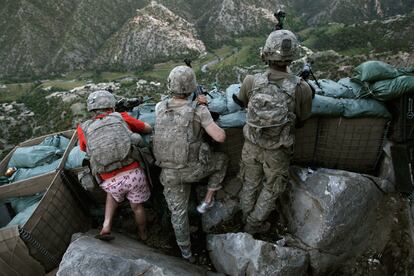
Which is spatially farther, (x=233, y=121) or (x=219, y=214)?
(x=219, y=214)

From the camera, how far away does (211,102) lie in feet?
14.1

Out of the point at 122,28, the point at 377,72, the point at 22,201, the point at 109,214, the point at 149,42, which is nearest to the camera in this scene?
the point at 109,214

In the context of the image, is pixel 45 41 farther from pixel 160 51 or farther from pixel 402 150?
pixel 402 150

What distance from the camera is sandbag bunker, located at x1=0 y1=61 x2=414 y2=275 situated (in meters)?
3.71

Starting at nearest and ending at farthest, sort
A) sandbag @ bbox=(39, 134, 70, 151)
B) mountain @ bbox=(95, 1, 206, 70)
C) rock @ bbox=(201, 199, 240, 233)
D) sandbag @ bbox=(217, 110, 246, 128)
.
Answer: sandbag @ bbox=(217, 110, 246, 128), rock @ bbox=(201, 199, 240, 233), sandbag @ bbox=(39, 134, 70, 151), mountain @ bbox=(95, 1, 206, 70)

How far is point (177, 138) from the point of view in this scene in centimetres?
345

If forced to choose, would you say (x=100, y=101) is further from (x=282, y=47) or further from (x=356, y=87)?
(x=356, y=87)

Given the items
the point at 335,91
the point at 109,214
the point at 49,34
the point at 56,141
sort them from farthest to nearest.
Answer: the point at 49,34, the point at 56,141, the point at 335,91, the point at 109,214

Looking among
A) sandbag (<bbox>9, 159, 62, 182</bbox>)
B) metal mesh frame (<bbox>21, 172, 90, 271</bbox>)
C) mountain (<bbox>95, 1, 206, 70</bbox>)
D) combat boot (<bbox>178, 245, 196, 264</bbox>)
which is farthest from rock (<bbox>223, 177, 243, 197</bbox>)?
mountain (<bbox>95, 1, 206, 70</bbox>)

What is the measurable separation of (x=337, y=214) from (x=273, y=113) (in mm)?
1580

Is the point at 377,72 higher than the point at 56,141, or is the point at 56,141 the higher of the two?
the point at 377,72

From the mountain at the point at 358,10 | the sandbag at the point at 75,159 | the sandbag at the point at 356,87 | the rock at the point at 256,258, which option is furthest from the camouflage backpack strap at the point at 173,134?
the mountain at the point at 358,10

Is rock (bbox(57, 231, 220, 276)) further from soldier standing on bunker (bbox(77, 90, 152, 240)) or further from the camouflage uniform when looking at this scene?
the camouflage uniform

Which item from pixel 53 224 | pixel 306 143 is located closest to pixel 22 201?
pixel 53 224
